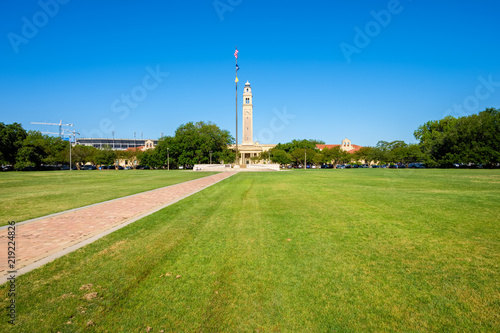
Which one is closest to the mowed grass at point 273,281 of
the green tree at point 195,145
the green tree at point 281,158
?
the green tree at point 195,145

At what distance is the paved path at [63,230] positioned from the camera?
4.74m

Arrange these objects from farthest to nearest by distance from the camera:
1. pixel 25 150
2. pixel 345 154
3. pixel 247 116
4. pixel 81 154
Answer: pixel 345 154 < pixel 247 116 < pixel 81 154 < pixel 25 150

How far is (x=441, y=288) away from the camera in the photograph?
3596 mm

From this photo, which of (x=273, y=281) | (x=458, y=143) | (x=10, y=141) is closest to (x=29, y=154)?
(x=10, y=141)

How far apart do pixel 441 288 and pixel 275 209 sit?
6102 millimetres

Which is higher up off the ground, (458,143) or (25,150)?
(458,143)

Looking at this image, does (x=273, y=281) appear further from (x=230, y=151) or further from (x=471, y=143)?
(x=230, y=151)

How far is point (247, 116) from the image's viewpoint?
92750mm

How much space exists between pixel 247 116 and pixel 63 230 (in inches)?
3485

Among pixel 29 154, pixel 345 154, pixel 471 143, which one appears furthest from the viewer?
pixel 345 154

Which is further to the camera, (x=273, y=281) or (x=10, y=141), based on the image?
(x=10, y=141)

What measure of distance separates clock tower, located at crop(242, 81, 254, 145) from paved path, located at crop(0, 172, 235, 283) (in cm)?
8409

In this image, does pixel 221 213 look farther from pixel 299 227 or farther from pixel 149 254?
pixel 149 254

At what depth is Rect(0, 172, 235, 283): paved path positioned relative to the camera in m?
4.74
